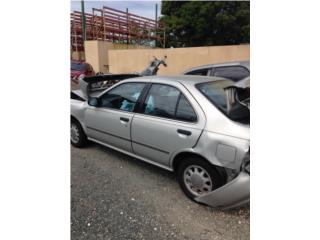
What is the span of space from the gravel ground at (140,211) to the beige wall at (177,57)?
9.62 metres

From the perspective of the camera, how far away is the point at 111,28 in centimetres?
1786

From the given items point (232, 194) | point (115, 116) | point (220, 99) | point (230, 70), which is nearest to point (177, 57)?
point (230, 70)

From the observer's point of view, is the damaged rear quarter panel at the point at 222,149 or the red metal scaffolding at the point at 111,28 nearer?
the damaged rear quarter panel at the point at 222,149

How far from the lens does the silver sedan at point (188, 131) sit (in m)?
2.46

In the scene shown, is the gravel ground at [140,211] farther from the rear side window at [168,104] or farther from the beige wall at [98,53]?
the beige wall at [98,53]

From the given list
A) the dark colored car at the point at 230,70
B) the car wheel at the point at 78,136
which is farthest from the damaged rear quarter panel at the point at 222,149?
the dark colored car at the point at 230,70

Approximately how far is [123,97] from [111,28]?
15.6 metres

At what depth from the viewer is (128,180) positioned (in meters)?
3.29

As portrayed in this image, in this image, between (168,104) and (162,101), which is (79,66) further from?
(168,104)

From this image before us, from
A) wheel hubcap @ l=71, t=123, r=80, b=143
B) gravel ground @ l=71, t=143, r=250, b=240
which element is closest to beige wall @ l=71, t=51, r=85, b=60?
wheel hubcap @ l=71, t=123, r=80, b=143

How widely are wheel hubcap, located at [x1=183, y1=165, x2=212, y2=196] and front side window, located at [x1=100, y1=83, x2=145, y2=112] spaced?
3.71ft

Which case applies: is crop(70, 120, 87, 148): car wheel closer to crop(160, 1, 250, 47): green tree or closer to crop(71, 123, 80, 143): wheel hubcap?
crop(71, 123, 80, 143): wheel hubcap
